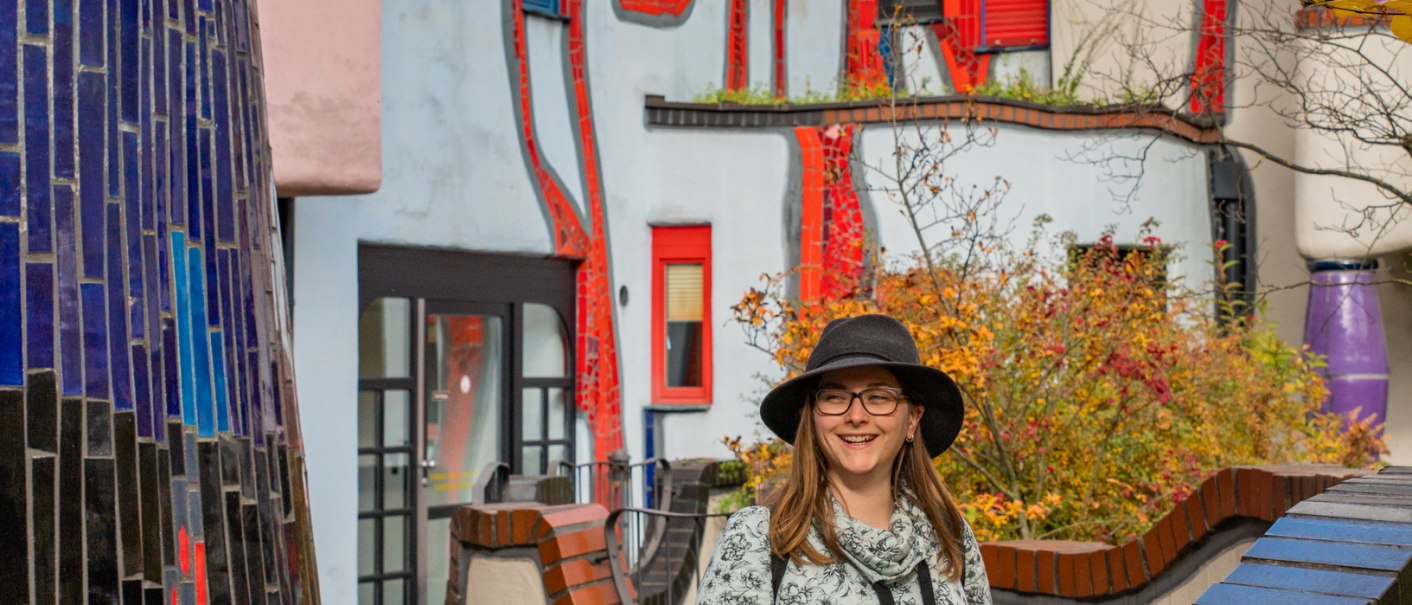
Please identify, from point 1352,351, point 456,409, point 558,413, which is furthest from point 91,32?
point 1352,351

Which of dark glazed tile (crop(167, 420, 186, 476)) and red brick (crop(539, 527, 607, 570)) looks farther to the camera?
red brick (crop(539, 527, 607, 570))

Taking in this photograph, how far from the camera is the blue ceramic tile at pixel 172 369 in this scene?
3.72 metres

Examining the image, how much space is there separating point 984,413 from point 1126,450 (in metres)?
1.36

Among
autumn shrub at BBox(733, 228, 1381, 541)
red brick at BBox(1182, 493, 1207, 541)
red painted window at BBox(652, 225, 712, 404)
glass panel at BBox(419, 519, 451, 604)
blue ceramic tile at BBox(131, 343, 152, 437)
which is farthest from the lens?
red painted window at BBox(652, 225, 712, 404)

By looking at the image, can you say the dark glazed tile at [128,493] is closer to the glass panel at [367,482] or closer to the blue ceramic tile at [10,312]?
the blue ceramic tile at [10,312]

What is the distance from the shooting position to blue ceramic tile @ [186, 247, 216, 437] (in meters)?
3.82

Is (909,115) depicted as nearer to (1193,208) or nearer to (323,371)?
(1193,208)

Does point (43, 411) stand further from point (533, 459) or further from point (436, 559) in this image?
point (533, 459)

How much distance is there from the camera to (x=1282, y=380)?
11.4 metres

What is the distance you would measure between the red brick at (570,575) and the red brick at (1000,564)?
1.57 m

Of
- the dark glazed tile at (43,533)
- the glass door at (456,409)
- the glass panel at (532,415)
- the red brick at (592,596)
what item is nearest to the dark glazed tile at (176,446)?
the dark glazed tile at (43,533)

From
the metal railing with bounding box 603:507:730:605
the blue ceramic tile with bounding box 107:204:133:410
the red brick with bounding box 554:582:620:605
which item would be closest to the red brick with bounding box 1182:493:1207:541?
the red brick with bounding box 554:582:620:605

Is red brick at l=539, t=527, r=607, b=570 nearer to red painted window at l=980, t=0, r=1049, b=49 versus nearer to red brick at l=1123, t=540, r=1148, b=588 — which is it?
red brick at l=1123, t=540, r=1148, b=588

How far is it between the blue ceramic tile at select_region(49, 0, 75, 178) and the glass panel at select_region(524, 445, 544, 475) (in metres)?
8.88
